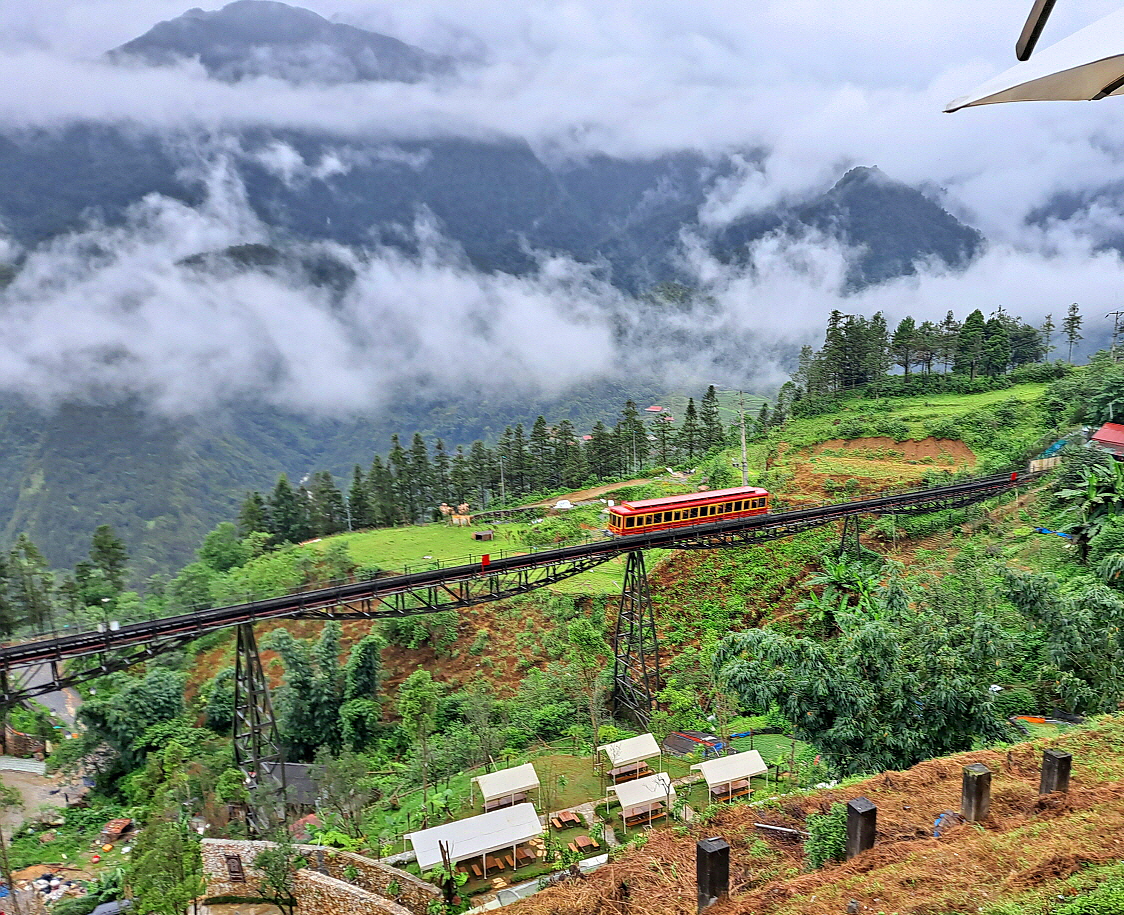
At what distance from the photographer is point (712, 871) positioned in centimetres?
625

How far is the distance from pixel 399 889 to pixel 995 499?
1239 inches

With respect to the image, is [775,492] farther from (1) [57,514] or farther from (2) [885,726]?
(1) [57,514]

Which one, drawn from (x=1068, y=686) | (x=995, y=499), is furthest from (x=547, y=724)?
(x=995, y=499)

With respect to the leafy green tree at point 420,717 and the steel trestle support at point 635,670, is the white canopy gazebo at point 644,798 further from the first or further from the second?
the steel trestle support at point 635,670

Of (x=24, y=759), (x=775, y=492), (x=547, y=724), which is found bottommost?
(x=24, y=759)

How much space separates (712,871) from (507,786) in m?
11.2

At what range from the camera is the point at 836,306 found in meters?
194

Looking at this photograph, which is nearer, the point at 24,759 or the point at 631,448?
the point at 24,759

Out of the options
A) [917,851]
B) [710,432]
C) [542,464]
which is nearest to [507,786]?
[917,851]

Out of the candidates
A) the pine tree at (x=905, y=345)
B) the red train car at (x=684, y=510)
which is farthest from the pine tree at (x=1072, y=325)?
the red train car at (x=684, y=510)

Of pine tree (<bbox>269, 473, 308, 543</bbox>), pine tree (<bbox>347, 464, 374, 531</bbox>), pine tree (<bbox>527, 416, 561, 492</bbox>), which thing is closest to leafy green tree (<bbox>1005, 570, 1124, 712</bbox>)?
pine tree (<bbox>527, 416, 561, 492</bbox>)

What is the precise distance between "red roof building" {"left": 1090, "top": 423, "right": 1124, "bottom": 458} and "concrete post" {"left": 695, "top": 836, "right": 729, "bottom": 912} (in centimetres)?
2842

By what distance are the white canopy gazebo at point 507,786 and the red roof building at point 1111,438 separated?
1006 inches

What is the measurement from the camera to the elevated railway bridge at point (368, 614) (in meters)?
18.0
